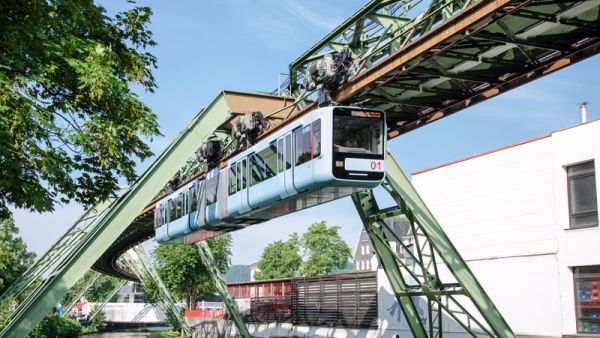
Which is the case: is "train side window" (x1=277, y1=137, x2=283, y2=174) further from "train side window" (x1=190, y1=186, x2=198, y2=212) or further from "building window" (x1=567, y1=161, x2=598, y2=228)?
"building window" (x1=567, y1=161, x2=598, y2=228)

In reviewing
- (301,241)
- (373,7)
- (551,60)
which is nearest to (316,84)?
(373,7)

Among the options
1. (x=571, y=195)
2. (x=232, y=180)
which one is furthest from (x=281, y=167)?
(x=571, y=195)

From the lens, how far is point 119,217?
20469 mm

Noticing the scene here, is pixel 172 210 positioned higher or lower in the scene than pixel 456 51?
lower

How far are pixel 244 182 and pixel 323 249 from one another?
68.3 m

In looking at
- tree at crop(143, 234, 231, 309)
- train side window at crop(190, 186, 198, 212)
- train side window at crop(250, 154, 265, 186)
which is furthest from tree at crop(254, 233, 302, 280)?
train side window at crop(250, 154, 265, 186)

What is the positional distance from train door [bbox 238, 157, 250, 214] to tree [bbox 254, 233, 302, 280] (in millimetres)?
78324

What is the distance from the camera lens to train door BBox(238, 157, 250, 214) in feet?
61.9

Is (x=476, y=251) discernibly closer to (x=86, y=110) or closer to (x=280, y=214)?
(x=280, y=214)

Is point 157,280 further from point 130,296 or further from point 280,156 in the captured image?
point 130,296

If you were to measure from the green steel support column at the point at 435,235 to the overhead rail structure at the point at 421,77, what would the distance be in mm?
28

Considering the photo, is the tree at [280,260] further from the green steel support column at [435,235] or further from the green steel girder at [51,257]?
the green steel support column at [435,235]

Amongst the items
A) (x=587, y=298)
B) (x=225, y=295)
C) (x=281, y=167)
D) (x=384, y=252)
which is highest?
(x=281, y=167)

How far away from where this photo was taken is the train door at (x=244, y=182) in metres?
18.9
